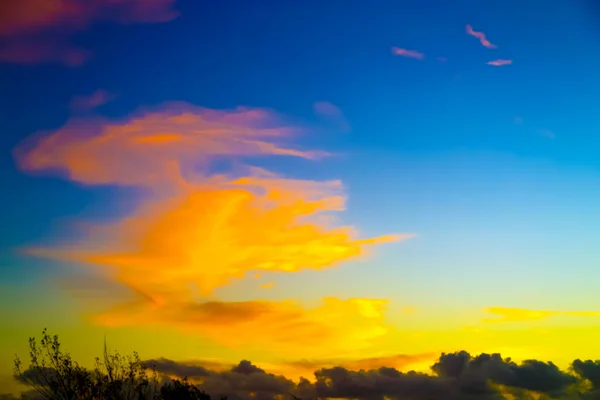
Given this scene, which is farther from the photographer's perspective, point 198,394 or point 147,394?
point 198,394

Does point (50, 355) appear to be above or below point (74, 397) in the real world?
above

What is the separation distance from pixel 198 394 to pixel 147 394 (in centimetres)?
1780

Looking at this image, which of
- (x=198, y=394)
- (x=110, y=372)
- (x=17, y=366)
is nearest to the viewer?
(x=17, y=366)

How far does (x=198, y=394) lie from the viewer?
63.9 meters

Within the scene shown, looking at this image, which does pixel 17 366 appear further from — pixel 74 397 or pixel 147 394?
pixel 147 394

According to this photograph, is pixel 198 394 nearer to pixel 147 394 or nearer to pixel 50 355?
pixel 147 394

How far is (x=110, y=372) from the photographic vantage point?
4425 cm

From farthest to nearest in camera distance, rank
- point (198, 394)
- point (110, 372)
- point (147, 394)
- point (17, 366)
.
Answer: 1. point (198, 394)
2. point (147, 394)
3. point (110, 372)
4. point (17, 366)

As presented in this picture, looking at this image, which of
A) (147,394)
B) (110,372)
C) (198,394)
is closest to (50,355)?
(110,372)

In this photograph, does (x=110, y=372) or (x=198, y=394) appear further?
(x=198, y=394)

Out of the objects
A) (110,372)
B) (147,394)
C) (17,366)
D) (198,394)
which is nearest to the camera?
(17,366)

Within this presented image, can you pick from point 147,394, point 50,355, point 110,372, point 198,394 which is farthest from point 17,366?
point 198,394

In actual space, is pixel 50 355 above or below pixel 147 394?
above

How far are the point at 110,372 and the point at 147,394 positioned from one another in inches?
175
